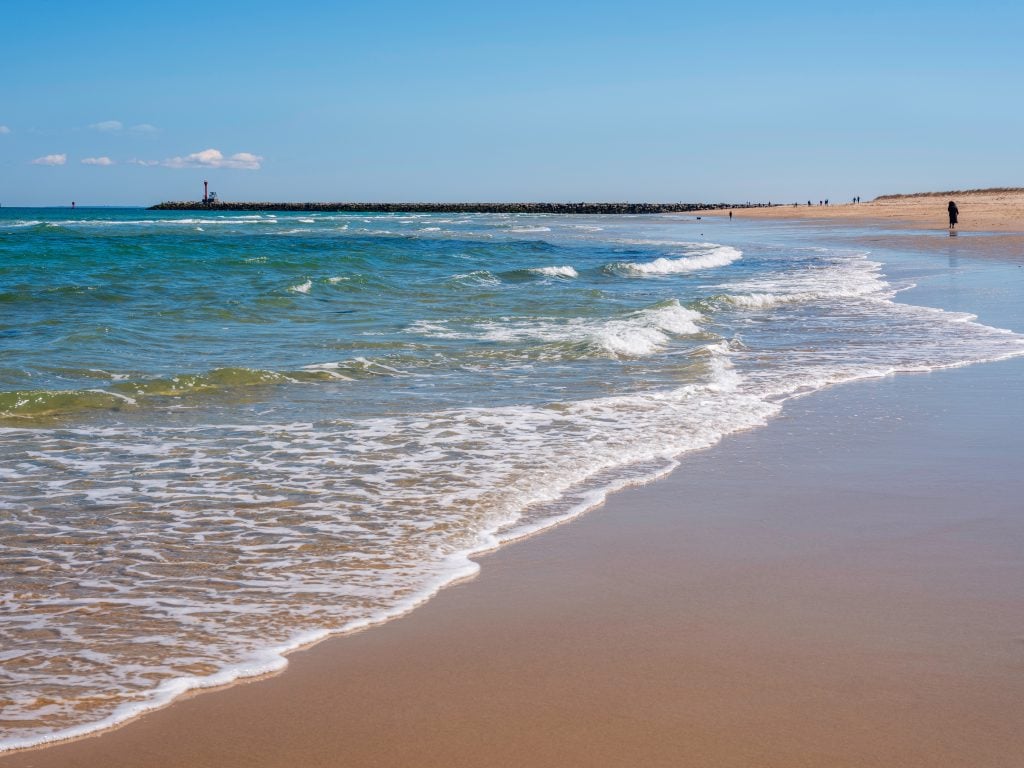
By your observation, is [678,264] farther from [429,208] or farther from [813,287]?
[429,208]

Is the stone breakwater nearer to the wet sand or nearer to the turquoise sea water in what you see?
the turquoise sea water

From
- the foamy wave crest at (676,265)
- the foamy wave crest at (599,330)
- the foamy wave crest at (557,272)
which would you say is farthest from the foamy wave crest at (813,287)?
the foamy wave crest at (557,272)

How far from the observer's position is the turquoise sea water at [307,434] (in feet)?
14.3

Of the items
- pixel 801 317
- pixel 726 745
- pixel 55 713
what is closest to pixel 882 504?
pixel 726 745

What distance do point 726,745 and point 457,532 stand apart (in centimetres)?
255

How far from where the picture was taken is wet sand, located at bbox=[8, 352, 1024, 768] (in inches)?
130

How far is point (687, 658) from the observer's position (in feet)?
13.0

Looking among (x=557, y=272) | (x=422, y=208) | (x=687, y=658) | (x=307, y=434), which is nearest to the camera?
(x=687, y=658)

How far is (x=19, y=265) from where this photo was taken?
92.2 feet

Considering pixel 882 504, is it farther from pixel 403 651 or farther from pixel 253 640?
pixel 253 640

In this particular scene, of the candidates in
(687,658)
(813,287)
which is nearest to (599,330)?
(813,287)

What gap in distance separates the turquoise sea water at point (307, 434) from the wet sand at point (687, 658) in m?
0.31

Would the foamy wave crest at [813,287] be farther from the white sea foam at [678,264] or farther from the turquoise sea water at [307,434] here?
the white sea foam at [678,264]

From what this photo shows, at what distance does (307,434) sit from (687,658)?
4770mm
